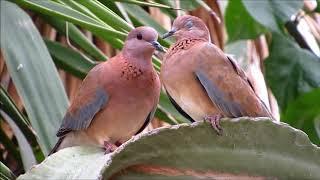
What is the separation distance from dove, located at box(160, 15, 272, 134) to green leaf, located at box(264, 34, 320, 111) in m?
0.30

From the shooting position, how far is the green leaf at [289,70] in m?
1.33

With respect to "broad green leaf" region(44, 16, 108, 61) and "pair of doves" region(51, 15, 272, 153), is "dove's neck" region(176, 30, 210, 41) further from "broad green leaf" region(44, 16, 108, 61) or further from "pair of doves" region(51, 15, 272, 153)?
"broad green leaf" region(44, 16, 108, 61)

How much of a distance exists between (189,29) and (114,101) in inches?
6.3

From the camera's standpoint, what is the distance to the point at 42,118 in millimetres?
1169

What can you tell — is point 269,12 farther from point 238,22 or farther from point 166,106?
point 166,106

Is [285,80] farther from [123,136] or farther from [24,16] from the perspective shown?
[24,16]

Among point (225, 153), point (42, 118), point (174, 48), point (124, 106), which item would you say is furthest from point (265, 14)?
point (225, 153)

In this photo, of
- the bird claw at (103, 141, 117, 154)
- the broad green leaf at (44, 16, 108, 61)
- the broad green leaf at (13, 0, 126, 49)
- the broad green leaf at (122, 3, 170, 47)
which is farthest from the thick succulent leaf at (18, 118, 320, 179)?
the broad green leaf at (122, 3, 170, 47)

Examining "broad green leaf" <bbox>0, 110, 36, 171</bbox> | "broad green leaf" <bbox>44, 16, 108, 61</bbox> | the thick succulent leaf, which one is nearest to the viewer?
the thick succulent leaf

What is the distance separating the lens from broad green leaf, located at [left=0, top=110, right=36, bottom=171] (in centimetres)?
130

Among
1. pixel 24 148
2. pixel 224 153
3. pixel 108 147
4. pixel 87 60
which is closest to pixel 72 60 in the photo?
pixel 87 60

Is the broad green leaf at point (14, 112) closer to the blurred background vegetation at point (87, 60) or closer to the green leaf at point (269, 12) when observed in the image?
the blurred background vegetation at point (87, 60)

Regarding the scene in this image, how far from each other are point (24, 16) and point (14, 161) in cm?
46

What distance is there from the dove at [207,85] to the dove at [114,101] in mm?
99
